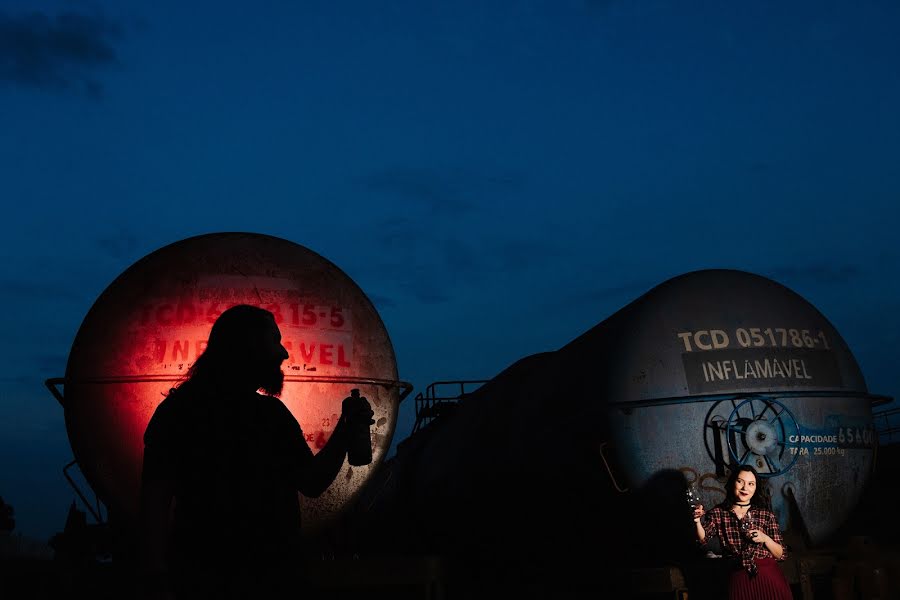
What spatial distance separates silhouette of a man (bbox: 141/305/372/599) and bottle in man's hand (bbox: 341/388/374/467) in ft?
0.16

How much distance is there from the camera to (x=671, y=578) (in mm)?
5574

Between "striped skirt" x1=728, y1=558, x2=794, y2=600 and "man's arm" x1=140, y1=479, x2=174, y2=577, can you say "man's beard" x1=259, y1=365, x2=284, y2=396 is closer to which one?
"man's arm" x1=140, y1=479, x2=174, y2=577

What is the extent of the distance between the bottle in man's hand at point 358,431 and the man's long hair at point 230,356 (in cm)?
37

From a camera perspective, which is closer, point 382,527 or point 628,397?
point 628,397

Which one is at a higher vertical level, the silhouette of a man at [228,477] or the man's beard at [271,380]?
the man's beard at [271,380]

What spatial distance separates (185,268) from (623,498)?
12.0 feet

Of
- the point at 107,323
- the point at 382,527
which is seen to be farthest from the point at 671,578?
the point at 382,527

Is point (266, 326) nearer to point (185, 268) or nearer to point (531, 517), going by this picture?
point (185, 268)

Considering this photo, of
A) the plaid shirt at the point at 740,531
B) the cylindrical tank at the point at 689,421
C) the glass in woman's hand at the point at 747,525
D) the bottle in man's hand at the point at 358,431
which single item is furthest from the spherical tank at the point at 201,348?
the bottle in man's hand at the point at 358,431

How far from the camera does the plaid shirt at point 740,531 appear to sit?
5.39 m

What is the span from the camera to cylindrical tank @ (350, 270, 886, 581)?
634cm

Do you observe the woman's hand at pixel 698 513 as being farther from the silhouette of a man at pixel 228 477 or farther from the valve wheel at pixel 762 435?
the silhouette of a man at pixel 228 477

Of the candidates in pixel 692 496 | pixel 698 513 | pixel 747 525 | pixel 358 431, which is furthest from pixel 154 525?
pixel 692 496

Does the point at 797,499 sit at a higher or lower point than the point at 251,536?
higher
